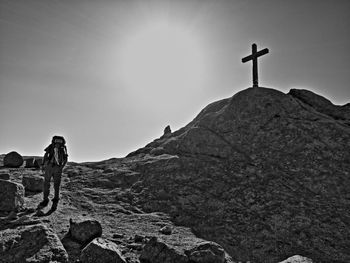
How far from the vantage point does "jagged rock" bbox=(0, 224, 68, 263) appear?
7.33m

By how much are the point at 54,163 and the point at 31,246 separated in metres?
5.01

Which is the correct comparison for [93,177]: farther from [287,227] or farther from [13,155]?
[287,227]

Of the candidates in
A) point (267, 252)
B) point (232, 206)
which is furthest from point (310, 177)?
point (267, 252)

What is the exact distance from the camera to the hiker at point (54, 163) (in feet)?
39.0

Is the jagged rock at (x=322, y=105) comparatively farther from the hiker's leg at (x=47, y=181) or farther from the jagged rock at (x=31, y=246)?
the jagged rock at (x=31, y=246)

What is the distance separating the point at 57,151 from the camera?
12.3m

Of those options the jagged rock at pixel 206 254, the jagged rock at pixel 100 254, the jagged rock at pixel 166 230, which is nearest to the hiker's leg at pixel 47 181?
the jagged rock at pixel 100 254

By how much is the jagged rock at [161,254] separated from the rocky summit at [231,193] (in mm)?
31

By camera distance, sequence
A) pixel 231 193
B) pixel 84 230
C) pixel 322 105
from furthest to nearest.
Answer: pixel 322 105 < pixel 231 193 < pixel 84 230

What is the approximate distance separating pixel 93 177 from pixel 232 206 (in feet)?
31.1

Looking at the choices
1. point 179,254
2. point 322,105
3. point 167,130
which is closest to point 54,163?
point 179,254

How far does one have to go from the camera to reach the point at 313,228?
1159 centimetres

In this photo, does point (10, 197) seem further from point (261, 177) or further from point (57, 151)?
point (261, 177)

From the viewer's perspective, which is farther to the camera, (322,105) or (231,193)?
(322,105)
